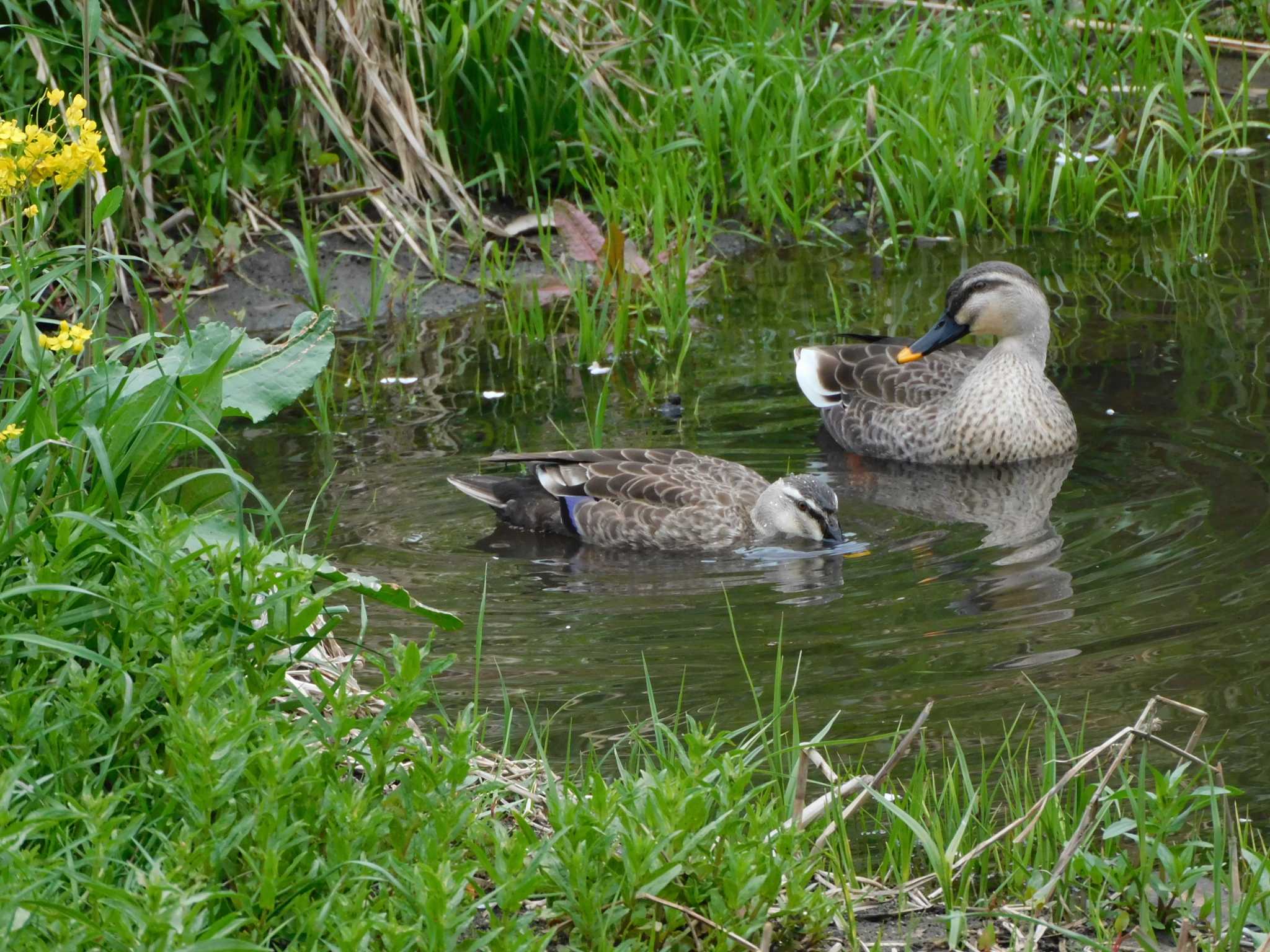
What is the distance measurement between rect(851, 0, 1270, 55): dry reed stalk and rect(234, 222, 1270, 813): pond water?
1678 mm

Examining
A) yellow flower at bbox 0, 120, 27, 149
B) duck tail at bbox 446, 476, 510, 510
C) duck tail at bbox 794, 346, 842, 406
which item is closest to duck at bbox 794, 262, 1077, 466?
duck tail at bbox 794, 346, 842, 406

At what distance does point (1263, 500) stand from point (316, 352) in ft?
11.9

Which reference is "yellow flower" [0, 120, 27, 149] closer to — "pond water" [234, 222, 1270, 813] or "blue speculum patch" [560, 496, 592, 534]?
"pond water" [234, 222, 1270, 813]

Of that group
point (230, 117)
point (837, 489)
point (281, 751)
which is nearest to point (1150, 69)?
point (837, 489)

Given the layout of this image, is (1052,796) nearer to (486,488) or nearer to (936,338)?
(486,488)

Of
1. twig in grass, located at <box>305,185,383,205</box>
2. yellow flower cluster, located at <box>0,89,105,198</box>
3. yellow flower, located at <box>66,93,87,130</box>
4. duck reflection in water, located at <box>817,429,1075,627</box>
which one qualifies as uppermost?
yellow flower, located at <box>66,93,87,130</box>

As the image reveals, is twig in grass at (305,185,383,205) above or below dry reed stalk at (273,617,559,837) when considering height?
below

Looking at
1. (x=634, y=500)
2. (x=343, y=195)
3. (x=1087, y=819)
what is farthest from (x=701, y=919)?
(x=343, y=195)

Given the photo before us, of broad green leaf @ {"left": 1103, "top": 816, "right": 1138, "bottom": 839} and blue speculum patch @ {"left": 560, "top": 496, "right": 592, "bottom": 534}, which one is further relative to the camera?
blue speculum patch @ {"left": 560, "top": 496, "right": 592, "bottom": 534}

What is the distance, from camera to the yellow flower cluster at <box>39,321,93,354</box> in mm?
3768

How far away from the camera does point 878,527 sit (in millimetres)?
6836

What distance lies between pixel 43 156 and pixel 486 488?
131 inches

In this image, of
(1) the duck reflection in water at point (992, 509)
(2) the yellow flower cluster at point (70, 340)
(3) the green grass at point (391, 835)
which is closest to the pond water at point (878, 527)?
(1) the duck reflection in water at point (992, 509)

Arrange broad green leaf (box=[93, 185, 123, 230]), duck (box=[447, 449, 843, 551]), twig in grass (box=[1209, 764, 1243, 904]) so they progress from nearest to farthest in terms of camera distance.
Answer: twig in grass (box=[1209, 764, 1243, 904]) < broad green leaf (box=[93, 185, 123, 230]) < duck (box=[447, 449, 843, 551])
